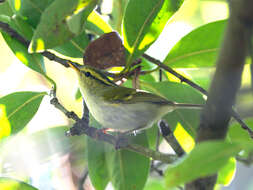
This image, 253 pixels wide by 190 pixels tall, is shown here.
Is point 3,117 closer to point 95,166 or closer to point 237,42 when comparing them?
point 95,166

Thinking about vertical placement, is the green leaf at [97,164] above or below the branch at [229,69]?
below

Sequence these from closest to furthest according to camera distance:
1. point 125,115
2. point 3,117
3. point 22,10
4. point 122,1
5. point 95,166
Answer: point 22,10
point 3,117
point 95,166
point 125,115
point 122,1

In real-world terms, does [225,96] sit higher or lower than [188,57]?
higher

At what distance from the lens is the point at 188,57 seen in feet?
5.51

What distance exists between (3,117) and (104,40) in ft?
1.82

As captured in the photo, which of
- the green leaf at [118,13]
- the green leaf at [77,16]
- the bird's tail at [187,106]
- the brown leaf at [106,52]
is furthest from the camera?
the green leaf at [118,13]

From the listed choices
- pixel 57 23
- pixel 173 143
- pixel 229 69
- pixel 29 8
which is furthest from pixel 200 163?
pixel 29 8

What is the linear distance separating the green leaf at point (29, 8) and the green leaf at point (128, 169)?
0.70m

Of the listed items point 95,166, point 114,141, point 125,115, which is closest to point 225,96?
point 114,141

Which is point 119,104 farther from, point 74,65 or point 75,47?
point 75,47

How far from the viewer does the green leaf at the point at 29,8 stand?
1.38 meters

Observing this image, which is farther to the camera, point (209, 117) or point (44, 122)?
point (44, 122)

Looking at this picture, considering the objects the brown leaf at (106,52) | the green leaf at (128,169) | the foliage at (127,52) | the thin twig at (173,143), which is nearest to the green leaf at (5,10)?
the foliage at (127,52)

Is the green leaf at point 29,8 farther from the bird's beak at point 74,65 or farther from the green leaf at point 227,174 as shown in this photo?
the green leaf at point 227,174
